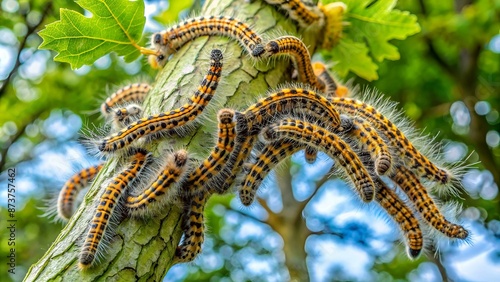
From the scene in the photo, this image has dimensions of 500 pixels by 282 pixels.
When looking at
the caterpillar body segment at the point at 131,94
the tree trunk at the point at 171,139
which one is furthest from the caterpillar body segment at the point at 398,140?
the caterpillar body segment at the point at 131,94

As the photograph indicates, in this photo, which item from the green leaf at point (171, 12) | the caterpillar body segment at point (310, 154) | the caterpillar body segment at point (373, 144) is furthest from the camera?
the green leaf at point (171, 12)

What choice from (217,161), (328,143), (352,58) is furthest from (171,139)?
(352,58)

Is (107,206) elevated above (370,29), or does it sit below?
above

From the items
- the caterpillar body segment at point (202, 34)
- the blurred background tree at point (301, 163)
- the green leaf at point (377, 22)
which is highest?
the caterpillar body segment at point (202, 34)

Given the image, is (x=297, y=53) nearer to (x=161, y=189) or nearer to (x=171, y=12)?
(x=161, y=189)

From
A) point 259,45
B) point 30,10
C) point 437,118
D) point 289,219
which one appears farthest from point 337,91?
point 437,118

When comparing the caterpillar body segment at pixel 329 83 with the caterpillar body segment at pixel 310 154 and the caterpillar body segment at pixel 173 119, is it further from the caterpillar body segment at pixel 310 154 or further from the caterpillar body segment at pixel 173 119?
the caterpillar body segment at pixel 173 119

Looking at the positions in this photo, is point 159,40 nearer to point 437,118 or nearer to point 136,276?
→ point 136,276

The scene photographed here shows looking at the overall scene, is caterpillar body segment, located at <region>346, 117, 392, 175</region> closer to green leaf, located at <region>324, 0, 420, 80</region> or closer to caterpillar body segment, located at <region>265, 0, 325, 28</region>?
caterpillar body segment, located at <region>265, 0, 325, 28</region>
